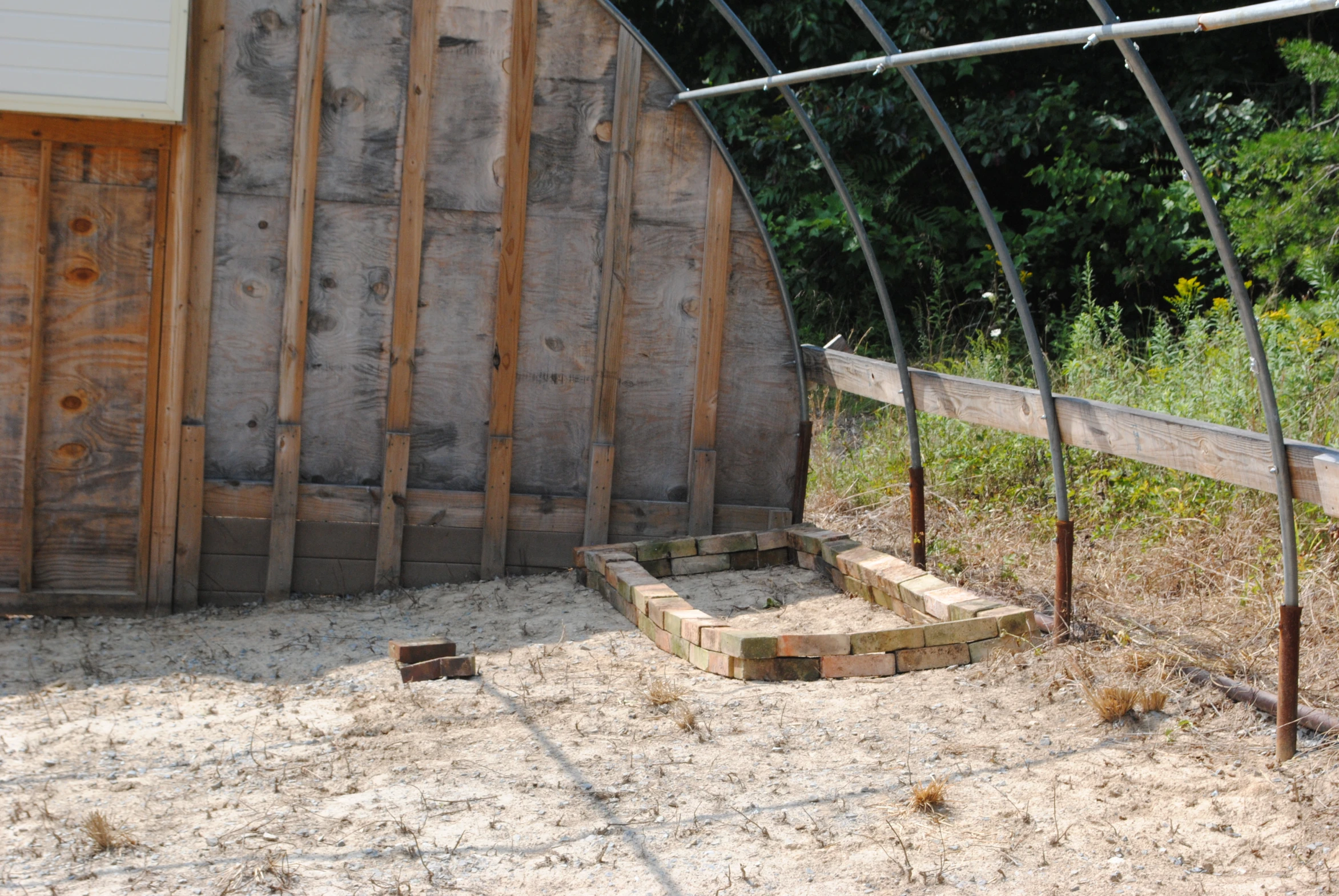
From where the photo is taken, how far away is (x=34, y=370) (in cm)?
549

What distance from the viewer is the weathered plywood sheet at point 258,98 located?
555 cm

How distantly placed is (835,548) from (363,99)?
10.3ft

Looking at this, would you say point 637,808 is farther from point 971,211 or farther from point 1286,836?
point 971,211

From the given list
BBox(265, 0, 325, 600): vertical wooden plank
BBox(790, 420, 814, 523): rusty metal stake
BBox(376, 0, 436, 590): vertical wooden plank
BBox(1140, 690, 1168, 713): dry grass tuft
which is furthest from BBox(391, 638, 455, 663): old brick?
BBox(1140, 690, 1168, 713): dry grass tuft

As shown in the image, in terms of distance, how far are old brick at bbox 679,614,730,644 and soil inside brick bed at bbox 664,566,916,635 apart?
21cm

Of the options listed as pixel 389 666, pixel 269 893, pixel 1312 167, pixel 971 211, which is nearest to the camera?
pixel 269 893

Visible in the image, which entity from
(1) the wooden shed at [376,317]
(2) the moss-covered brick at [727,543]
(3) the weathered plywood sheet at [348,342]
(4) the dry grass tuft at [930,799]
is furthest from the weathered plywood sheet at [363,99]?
(4) the dry grass tuft at [930,799]

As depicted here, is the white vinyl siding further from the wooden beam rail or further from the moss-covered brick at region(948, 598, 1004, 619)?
the moss-covered brick at region(948, 598, 1004, 619)

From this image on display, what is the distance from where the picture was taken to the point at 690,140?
19.6ft

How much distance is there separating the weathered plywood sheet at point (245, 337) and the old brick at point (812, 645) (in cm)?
279

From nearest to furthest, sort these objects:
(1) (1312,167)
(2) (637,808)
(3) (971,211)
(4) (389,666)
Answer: (2) (637,808) → (4) (389,666) → (1) (1312,167) → (3) (971,211)

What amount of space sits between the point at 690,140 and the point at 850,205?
0.92m

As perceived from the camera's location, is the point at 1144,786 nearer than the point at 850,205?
Yes

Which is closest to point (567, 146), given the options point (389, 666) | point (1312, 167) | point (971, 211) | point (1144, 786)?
point (389, 666)
